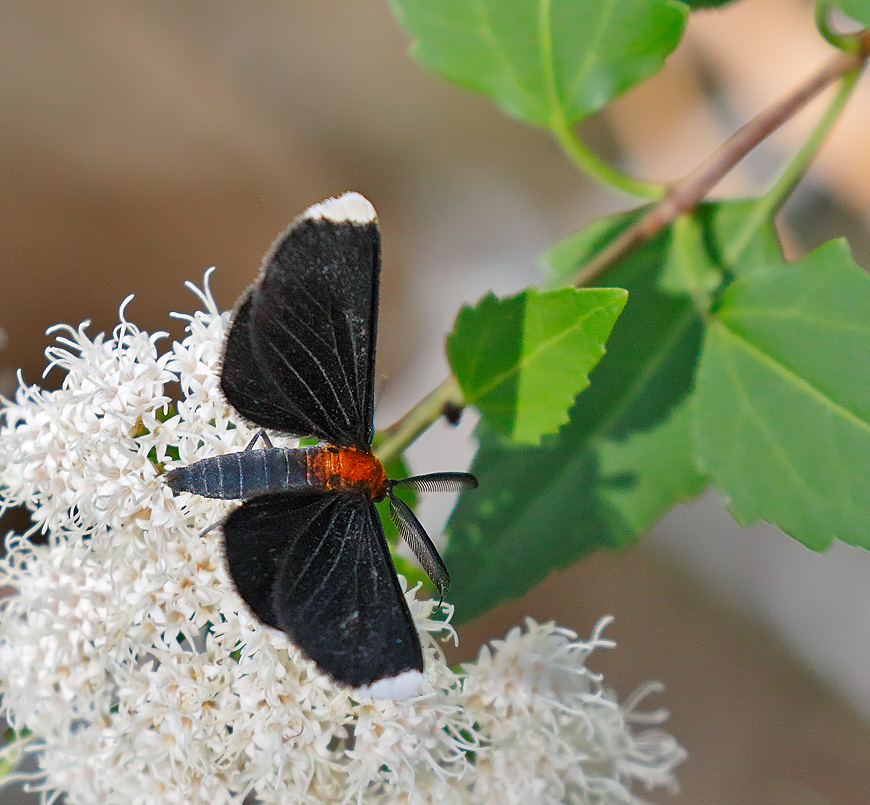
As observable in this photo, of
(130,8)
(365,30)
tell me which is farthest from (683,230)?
(130,8)

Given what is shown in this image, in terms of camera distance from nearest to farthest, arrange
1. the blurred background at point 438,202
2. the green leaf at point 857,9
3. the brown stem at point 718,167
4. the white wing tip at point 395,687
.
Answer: the white wing tip at point 395,687 → the green leaf at point 857,9 → the brown stem at point 718,167 → the blurred background at point 438,202

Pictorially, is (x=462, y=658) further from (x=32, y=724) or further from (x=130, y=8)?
(x=130, y=8)

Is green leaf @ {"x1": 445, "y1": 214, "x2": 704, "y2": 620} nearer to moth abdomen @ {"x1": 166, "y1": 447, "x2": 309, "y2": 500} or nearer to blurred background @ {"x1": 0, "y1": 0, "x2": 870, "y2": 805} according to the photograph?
moth abdomen @ {"x1": 166, "y1": 447, "x2": 309, "y2": 500}

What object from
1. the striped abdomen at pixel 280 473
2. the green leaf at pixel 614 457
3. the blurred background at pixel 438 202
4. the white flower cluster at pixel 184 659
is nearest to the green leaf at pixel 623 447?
the green leaf at pixel 614 457

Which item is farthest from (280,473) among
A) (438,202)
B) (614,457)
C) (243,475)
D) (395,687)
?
(438,202)

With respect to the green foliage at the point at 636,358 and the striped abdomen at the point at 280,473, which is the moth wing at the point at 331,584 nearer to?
the striped abdomen at the point at 280,473

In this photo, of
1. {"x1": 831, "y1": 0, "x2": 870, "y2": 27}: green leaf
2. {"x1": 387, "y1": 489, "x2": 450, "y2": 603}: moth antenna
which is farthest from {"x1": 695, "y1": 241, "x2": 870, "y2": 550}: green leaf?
{"x1": 387, "y1": 489, "x2": 450, "y2": 603}: moth antenna

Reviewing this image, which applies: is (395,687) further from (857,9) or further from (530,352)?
(857,9)
